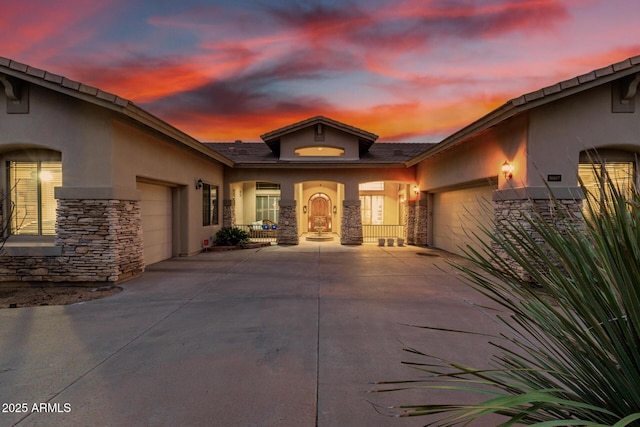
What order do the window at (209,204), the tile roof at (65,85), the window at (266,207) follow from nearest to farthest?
the tile roof at (65,85)
the window at (209,204)
the window at (266,207)

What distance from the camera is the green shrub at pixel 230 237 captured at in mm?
13055

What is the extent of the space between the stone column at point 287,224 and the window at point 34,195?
839 centimetres

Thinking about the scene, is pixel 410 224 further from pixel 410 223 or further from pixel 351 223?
pixel 351 223

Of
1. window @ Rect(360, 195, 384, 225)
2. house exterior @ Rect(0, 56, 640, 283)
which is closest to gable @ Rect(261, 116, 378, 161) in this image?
window @ Rect(360, 195, 384, 225)

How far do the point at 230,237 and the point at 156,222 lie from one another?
157 inches

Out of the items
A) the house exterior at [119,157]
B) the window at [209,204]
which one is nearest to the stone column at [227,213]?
the window at [209,204]

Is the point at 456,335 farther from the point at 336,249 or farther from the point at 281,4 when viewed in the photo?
the point at 281,4

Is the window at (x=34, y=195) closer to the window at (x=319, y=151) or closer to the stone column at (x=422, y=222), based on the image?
the window at (x=319, y=151)

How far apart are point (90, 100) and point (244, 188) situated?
13.2m

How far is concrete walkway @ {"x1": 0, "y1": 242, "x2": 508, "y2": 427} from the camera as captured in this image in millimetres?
2627

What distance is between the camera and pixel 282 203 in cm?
1443

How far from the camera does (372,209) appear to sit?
1961 cm

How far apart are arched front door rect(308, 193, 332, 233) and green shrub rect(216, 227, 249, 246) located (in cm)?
650

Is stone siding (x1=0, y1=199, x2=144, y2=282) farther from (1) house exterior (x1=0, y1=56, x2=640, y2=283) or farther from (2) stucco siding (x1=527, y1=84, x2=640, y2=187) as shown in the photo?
(2) stucco siding (x1=527, y1=84, x2=640, y2=187)
